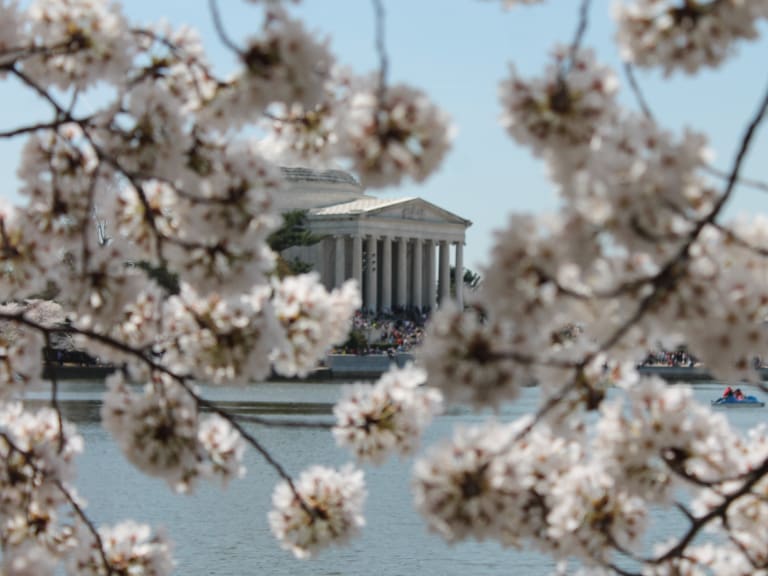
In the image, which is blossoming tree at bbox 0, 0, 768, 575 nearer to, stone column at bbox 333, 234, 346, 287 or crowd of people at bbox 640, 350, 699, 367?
Result: crowd of people at bbox 640, 350, 699, 367

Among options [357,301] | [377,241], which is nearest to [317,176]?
[377,241]

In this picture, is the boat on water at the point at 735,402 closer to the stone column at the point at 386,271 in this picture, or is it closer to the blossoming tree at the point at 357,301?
the stone column at the point at 386,271

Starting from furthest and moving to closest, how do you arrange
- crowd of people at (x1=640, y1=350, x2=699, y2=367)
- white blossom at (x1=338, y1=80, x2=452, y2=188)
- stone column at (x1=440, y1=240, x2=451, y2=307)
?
stone column at (x1=440, y1=240, x2=451, y2=307) → crowd of people at (x1=640, y1=350, x2=699, y2=367) → white blossom at (x1=338, y1=80, x2=452, y2=188)

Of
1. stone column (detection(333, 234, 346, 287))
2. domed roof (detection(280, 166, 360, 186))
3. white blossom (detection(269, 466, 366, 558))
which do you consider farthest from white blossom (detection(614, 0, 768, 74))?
domed roof (detection(280, 166, 360, 186))

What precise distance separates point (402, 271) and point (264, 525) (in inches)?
3371

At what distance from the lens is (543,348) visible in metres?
3.39

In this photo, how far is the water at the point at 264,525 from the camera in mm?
22703

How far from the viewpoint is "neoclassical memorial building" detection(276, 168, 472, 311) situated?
4215 inches

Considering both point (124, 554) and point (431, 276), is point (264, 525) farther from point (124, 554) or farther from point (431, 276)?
point (431, 276)

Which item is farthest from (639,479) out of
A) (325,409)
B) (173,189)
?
(325,409)

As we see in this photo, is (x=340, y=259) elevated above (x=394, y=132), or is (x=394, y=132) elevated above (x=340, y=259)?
Answer: (x=340, y=259)

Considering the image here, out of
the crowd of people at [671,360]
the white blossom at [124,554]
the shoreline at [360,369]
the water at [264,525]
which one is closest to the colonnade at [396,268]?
the crowd of people at [671,360]

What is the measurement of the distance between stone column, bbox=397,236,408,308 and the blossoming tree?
349 feet

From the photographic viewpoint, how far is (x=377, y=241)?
110m
